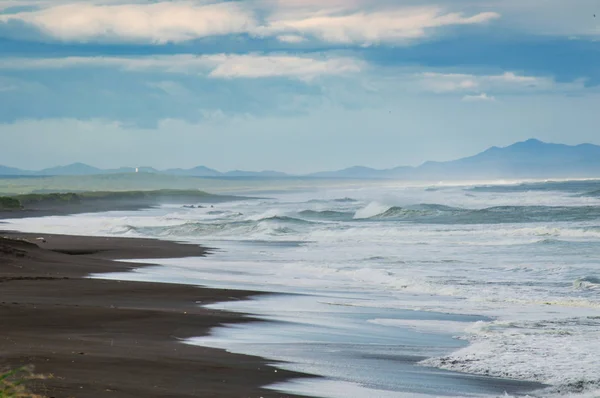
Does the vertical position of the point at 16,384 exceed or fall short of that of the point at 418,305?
it exceeds it

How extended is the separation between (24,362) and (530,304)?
10.4m

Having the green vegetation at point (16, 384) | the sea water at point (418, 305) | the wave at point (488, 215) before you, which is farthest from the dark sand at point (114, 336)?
the wave at point (488, 215)

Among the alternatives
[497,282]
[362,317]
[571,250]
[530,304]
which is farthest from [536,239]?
[362,317]

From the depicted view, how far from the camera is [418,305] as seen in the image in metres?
17.3

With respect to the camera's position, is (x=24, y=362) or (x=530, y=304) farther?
(x=530, y=304)

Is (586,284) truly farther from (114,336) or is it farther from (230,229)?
(230,229)

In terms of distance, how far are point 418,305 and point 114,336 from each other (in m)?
6.75

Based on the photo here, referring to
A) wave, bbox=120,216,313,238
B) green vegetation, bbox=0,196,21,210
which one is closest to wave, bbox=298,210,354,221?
wave, bbox=120,216,313,238

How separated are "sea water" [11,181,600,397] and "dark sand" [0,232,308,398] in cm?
63

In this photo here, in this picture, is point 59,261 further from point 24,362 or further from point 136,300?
point 24,362

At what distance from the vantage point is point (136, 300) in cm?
1686

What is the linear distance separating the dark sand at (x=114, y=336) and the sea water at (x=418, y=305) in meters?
0.63

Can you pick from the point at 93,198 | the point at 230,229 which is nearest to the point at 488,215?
the point at 230,229

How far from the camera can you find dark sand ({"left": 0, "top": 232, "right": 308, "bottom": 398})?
9.20 m
